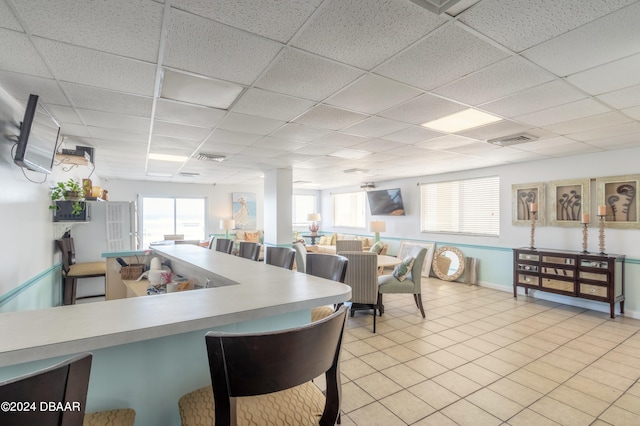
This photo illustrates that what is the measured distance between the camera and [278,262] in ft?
9.33

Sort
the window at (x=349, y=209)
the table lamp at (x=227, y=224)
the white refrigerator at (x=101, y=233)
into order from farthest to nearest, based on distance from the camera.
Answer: the window at (x=349, y=209)
the table lamp at (x=227, y=224)
the white refrigerator at (x=101, y=233)

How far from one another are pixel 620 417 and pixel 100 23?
4007mm

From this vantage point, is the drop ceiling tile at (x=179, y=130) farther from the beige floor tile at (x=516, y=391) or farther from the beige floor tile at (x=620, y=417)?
the beige floor tile at (x=620, y=417)

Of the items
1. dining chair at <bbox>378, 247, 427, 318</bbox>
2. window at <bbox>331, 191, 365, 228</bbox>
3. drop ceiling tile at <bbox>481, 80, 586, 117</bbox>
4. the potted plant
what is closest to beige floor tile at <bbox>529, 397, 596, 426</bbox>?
dining chair at <bbox>378, 247, 427, 318</bbox>

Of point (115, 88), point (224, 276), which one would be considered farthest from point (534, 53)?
point (115, 88)

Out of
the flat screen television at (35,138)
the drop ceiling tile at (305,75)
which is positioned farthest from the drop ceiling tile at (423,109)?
the flat screen television at (35,138)

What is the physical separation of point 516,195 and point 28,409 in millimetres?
6446

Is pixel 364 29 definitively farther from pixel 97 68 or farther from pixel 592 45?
pixel 97 68

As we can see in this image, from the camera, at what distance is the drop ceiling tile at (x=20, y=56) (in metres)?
1.63

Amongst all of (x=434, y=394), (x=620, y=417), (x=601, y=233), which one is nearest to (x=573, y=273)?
(x=601, y=233)

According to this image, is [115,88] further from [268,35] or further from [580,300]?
[580,300]

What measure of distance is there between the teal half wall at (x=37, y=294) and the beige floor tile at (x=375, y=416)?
2.53 meters

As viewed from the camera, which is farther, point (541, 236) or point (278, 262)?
point (541, 236)

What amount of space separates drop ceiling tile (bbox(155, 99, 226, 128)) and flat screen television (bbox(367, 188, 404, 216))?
554 centimetres
